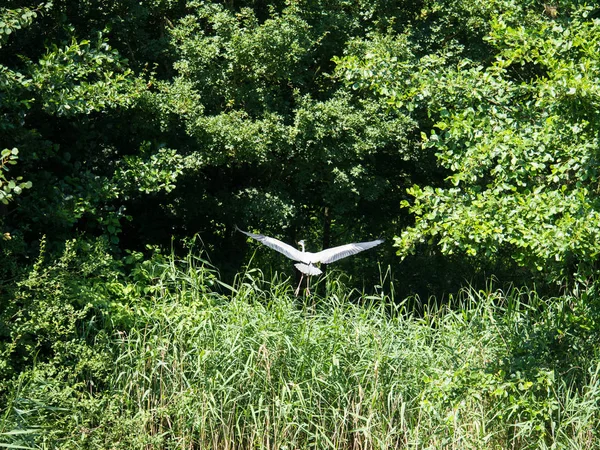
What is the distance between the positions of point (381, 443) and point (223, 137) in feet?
11.4

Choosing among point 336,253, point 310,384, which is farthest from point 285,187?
point 310,384

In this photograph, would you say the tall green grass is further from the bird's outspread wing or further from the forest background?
the bird's outspread wing

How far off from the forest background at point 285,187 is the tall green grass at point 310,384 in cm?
3

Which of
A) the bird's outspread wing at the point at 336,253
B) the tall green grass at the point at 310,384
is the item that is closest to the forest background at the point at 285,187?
the tall green grass at the point at 310,384

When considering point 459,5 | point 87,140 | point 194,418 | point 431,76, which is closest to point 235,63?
point 87,140

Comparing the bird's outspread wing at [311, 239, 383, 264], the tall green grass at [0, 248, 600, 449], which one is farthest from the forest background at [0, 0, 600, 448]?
the bird's outspread wing at [311, 239, 383, 264]

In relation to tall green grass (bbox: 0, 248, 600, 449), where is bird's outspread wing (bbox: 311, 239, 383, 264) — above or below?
above

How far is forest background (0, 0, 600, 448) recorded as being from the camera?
5.20m

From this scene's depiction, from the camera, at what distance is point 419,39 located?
30.1 ft

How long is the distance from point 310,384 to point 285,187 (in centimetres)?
364

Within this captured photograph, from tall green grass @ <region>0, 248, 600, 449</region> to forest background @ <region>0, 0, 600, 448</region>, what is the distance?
0.03 meters

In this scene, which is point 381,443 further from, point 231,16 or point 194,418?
point 231,16

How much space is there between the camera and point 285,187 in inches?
356

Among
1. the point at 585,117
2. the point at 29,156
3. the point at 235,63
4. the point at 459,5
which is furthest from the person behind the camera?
the point at 459,5
